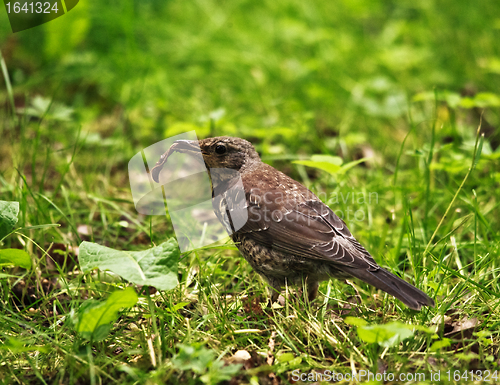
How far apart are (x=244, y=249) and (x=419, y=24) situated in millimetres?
7072

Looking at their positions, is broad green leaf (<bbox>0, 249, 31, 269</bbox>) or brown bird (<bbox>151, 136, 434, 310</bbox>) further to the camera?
brown bird (<bbox>151, 136, 434, 310</bbox>)

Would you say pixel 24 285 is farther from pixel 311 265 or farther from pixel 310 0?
pixel 310 0

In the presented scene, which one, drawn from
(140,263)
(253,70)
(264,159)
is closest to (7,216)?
(140,263)

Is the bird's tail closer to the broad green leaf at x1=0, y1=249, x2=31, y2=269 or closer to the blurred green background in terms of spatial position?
the broad green leaf at x1=0, y1=249, x2=31, y2=269

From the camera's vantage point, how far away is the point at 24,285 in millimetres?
3082

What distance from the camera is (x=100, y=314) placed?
232 centimetres

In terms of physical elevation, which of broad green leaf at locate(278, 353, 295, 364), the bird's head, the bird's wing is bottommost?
broad green leaf at locate(278, 353, 295, 364)

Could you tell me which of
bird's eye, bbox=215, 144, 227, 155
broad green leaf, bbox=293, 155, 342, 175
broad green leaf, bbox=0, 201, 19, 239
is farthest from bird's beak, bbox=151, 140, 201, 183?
broad green leaf, bbox=0, 201, 19, 239

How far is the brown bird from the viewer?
9.03ft

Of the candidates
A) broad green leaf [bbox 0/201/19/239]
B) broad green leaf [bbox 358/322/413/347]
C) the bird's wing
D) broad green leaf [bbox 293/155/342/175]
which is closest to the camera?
broad green leaf [bbox 358/322/413/347]

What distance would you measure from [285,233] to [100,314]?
124 centimetres

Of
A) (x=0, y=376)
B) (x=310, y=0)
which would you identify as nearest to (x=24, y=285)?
(x=0, y=376)

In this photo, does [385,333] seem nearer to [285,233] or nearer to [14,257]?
[285,233]

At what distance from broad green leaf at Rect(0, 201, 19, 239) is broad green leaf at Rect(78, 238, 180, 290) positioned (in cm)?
56
